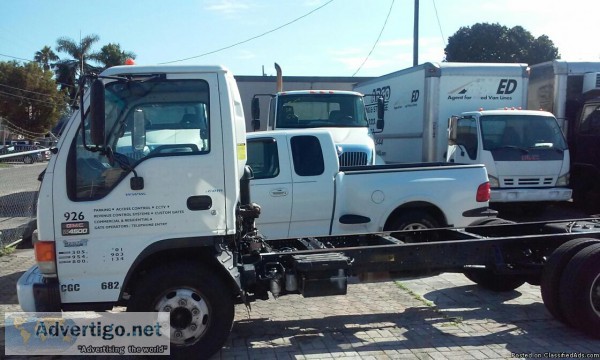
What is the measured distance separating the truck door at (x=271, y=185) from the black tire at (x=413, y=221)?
4.89 ft

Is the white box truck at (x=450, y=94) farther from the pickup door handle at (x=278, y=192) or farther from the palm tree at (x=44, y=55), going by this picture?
the palm tree at (x=44, y=55)

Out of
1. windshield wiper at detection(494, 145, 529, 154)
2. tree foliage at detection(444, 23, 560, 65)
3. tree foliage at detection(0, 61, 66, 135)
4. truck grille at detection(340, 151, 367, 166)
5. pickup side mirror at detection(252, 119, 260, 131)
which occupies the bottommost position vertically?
truck grille at detection(340, 151, 367, 166)

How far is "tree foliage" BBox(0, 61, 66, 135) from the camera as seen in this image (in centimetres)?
4922

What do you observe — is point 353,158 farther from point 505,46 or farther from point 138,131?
point 505,46

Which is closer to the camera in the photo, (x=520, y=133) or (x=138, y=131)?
→ (x=138, y=131)

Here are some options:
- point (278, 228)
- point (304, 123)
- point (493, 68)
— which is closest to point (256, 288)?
point (278, 228)

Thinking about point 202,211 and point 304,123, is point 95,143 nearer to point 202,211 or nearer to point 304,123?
point 202,211

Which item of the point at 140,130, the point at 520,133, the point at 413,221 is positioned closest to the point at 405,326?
the point at 413,221

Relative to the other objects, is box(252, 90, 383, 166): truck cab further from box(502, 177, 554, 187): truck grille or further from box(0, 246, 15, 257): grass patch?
box(0, 246, 15, 257): grass patch

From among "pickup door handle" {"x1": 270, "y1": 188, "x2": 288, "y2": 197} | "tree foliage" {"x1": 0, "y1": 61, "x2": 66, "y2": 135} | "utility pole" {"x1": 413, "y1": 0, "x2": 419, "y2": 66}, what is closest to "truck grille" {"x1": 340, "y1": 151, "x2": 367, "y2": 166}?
"pickup door handle" {"x1": 270, "y1": 188, "x2": 288, "y2": 197}

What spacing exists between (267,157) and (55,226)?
3.65 metres

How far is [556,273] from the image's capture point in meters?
5.48

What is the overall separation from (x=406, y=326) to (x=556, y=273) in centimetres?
156

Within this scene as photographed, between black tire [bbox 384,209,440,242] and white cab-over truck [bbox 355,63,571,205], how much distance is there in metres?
4.86
